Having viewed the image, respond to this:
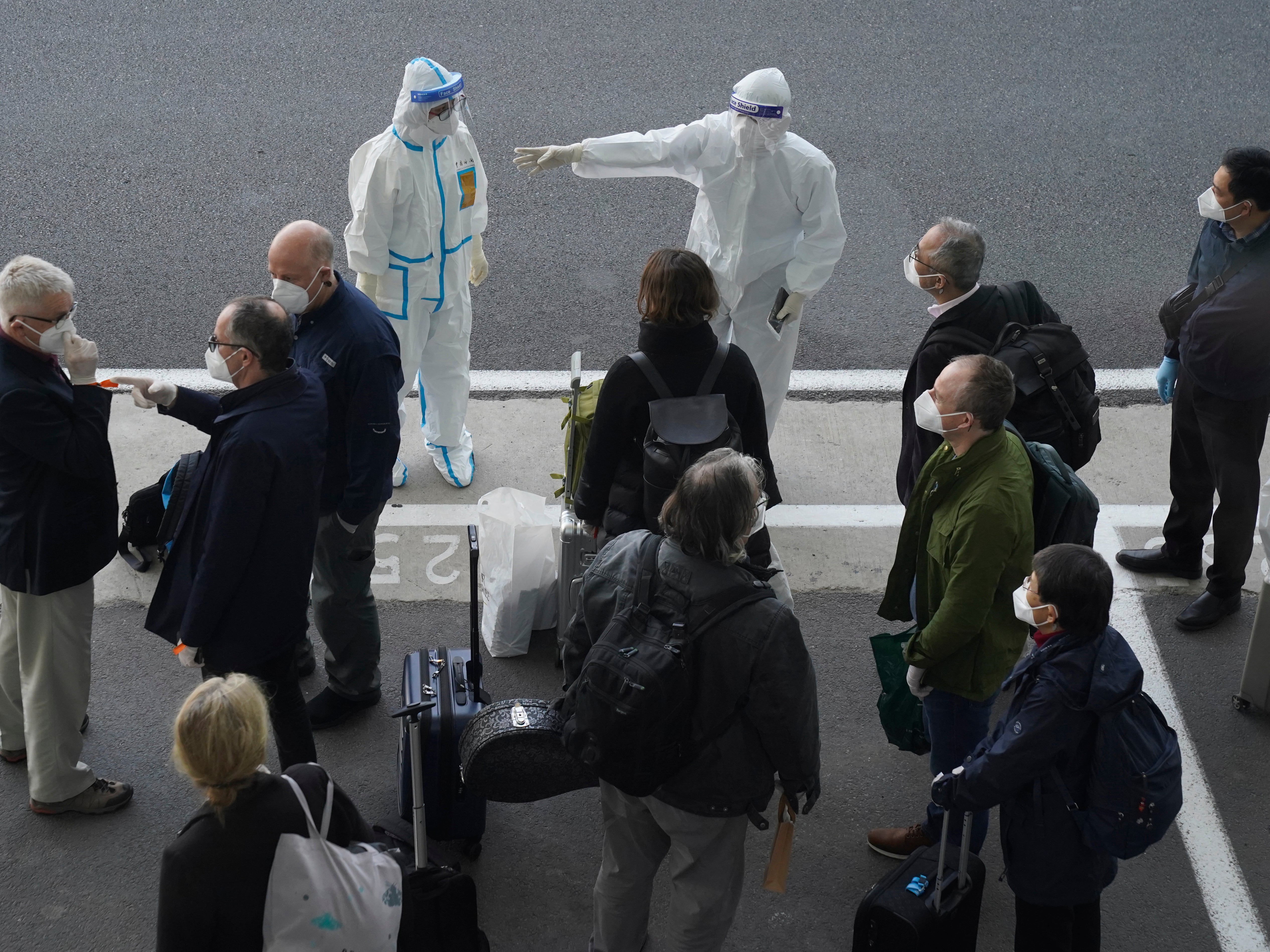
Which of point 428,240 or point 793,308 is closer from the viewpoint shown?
point 428,240

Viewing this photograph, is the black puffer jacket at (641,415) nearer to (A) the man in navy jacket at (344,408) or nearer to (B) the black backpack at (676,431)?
(B) the black backpack at (676,431)

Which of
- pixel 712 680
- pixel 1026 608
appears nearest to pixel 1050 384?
pixel 1026 608

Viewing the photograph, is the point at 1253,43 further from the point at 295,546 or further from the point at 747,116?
the point at 295,546

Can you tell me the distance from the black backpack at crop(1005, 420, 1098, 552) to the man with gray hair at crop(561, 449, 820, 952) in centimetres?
102

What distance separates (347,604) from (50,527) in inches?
41.3

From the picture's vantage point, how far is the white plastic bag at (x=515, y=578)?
495cm

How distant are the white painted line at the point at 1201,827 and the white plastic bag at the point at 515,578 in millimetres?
2198

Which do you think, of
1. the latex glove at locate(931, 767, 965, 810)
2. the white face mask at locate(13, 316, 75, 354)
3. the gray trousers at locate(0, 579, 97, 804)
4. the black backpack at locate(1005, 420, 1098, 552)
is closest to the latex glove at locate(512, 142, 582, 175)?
the white face mask at locate(13, 316, 75, 354)

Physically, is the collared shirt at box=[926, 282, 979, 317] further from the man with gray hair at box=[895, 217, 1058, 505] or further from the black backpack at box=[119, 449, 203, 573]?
the black backpack at box=[119, 449, 203, 573]

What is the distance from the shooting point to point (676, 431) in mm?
3982

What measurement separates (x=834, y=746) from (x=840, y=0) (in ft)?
24.8

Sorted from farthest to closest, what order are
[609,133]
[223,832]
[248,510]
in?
1. [609,133]
2. [248,510]
3. [223,832]

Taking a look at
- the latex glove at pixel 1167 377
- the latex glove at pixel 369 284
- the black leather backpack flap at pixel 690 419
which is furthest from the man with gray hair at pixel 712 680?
the latex glove at pixel 1167 377

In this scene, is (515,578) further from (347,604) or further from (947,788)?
(947,788)
